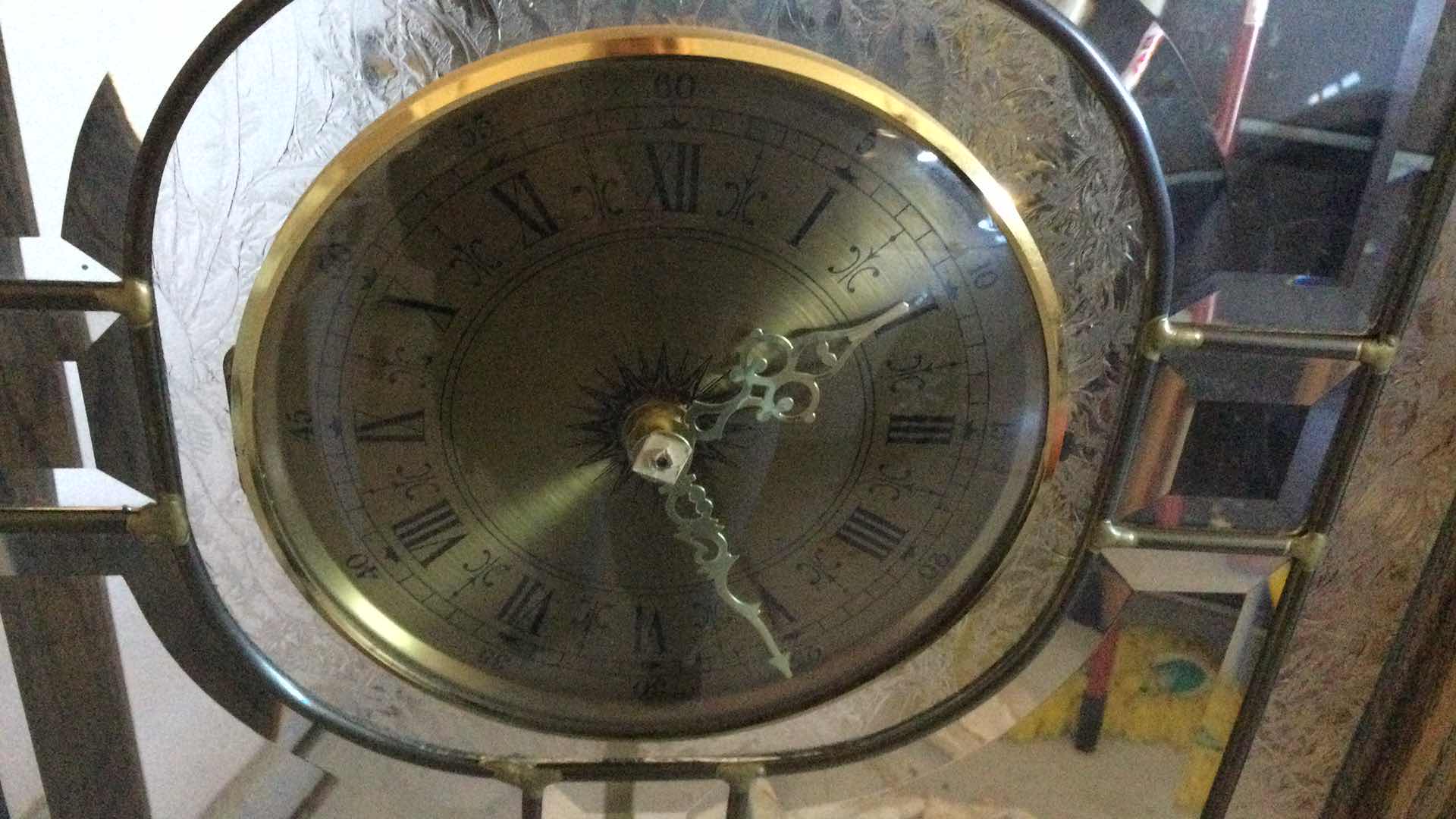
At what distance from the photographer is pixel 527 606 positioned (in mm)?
614

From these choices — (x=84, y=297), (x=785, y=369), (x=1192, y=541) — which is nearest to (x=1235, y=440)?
(x=1192, y=541)

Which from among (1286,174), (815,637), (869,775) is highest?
(1286,174)

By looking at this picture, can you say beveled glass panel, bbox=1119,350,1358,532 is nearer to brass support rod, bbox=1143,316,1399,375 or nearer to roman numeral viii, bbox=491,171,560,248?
brass support rod, bbox=1143,316,1399,375

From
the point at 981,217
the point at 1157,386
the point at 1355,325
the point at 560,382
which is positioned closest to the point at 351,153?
the point at 560,382

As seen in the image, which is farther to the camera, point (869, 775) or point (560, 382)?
point (869, 775)

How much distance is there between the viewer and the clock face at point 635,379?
502 mm

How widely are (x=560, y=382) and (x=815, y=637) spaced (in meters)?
0.24

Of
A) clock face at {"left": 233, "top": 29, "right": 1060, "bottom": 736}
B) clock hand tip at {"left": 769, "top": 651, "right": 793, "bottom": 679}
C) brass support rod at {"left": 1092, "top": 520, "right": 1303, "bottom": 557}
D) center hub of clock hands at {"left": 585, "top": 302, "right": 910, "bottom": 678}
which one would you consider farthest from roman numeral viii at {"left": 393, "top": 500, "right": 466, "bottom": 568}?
brass support rod at {"left": 1092, "top": 520, "right": 1303, "bottom": 557}

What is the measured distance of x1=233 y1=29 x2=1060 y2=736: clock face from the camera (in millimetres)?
502

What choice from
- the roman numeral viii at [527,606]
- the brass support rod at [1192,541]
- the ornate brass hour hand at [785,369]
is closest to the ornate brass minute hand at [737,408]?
the ornate brass hour hand at [785,369]

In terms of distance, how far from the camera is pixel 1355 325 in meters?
0.58

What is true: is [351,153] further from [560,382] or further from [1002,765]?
[1002,765]

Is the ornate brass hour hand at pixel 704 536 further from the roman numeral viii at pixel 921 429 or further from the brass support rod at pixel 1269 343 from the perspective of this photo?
the brass support rod at pixel 1269 343

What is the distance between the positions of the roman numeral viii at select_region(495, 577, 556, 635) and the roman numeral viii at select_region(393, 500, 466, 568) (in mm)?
52
